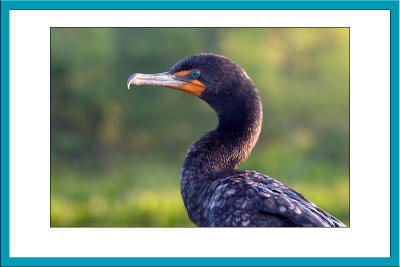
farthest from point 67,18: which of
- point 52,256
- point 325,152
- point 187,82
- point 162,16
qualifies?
point 325,152

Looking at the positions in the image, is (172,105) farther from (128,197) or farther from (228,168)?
(228,168)

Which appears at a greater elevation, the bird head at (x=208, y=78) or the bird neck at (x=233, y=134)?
the bird head at (x=208, y=78)

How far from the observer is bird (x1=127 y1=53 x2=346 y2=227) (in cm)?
335

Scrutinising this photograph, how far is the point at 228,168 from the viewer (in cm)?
394

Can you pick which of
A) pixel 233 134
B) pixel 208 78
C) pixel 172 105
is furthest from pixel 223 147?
pixel 172 105

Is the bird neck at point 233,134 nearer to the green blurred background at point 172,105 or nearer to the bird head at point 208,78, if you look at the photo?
the bird head at point 208,78

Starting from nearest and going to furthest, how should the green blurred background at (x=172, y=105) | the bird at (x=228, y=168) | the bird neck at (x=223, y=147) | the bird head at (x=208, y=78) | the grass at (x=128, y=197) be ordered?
the bird at (x=228, y=168) < the bird neck at (x=223, y=147) < the bird head at (x=208, y=78) < the grass at (x=128, y=197) < the green blurred background at (x=172, y=105)

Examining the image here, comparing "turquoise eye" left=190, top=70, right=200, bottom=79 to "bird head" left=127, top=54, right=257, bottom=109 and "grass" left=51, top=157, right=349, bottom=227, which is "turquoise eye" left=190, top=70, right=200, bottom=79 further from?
"grass" left=51, top=157, right=349, bottom=227

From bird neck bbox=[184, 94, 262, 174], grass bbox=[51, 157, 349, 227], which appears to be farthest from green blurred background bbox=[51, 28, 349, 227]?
bird neck bbox=[184, 94, 262, 174]

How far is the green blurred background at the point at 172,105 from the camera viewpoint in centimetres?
1000

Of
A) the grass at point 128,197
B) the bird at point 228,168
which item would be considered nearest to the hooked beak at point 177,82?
the bird at point 228,168

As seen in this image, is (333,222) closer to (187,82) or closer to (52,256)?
(187,82)

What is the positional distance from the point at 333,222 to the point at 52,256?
1872 mm

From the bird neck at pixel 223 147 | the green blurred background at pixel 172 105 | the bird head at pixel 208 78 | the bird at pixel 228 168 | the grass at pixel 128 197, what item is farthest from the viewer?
the green blurred background at pixel 172 105
